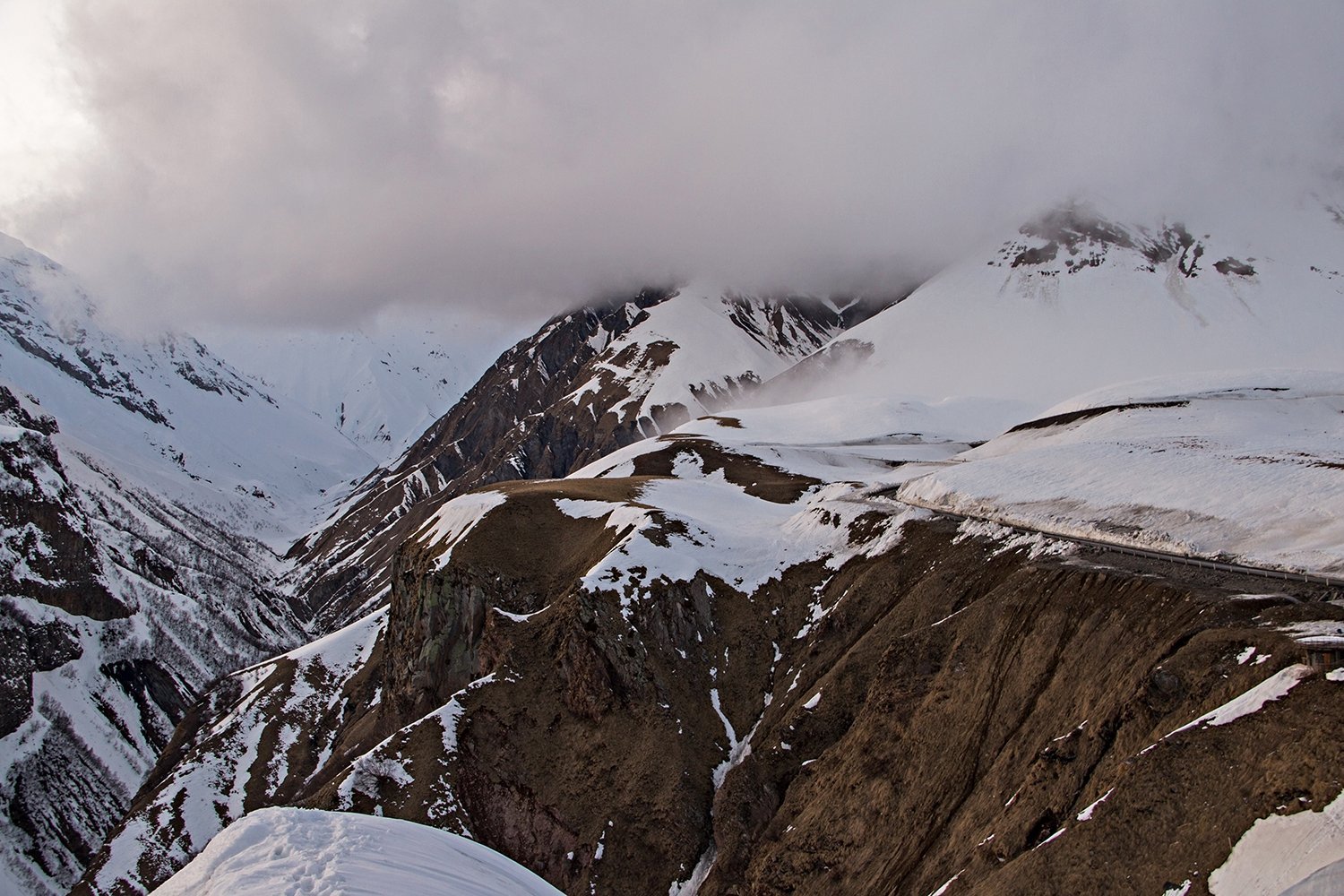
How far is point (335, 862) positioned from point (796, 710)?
38642 millimetres

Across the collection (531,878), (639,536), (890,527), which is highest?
(639,536)

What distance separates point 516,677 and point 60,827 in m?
105

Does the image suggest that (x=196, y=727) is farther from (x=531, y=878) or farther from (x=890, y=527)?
(x=531, y=878)

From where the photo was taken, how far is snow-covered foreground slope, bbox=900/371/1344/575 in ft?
128

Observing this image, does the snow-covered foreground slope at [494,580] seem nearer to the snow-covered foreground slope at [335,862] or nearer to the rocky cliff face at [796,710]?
the rocky cliff face at [796,710]

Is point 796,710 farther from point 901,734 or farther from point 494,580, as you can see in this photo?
point 494,580

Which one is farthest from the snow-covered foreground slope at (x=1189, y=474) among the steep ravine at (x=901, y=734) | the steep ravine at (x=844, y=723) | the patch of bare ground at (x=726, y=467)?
the patch of bare ground at (x=726, y=467)

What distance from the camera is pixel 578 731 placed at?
54.3 meters

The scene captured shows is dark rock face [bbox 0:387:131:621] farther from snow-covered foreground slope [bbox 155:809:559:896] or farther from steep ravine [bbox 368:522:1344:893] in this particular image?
snow-covered foreground slope [bbox 155:809:559:896]

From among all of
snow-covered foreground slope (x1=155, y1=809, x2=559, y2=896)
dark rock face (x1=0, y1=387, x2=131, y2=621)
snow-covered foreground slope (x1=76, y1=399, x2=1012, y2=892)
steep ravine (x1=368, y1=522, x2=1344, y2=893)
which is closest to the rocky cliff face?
steep ravine (x1=368, y1=522, x2=1344, y2=893)

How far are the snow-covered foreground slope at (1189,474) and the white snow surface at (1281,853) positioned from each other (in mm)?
16834

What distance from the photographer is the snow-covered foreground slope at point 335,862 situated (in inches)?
521

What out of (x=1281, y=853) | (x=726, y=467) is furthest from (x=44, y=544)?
(x=1281, y=853)

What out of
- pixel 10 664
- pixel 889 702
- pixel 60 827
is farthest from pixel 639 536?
pixel 10 664
